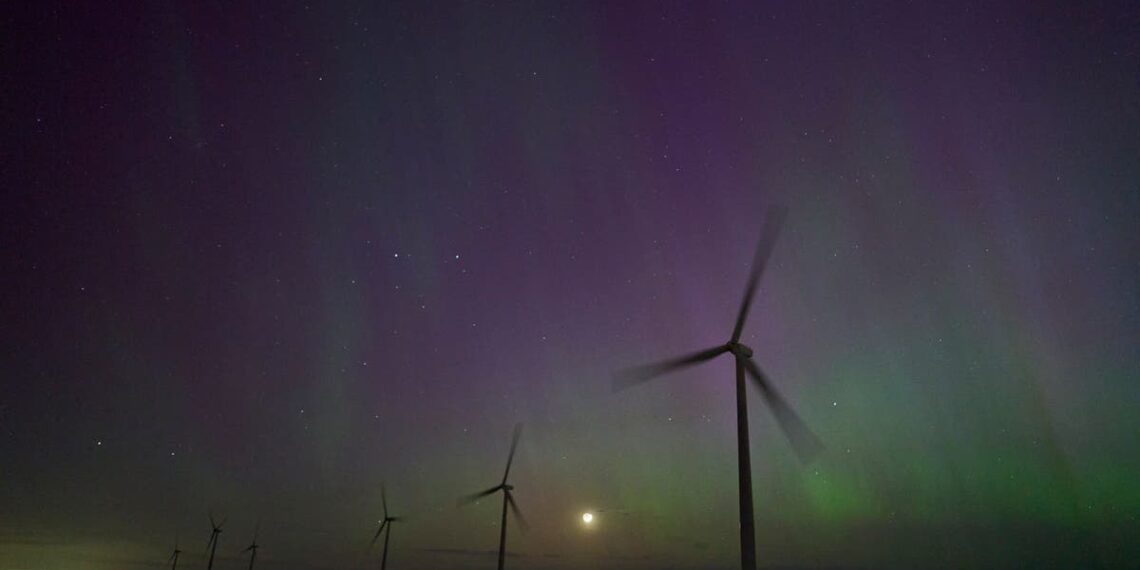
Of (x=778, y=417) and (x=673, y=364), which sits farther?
(x=673, y=364)

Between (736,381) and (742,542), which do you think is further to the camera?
(736,381)

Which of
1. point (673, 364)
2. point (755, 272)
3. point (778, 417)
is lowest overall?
point (778, 417)

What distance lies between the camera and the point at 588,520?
3784 cm

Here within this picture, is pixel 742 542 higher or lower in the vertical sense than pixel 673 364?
lower

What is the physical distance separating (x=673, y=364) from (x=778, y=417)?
617cm

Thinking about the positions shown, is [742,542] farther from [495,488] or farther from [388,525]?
[388,525]

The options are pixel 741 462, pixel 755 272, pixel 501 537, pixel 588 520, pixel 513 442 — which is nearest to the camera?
pixel 741 462

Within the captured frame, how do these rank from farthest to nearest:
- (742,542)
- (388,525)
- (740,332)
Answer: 1. (388,525)
2. (740,332)
3. (742,542)

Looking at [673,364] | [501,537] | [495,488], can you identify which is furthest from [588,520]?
[495,488]

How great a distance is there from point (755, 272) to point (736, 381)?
18.4 feet

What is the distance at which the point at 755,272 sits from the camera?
33.2m

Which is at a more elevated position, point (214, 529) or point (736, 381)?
point (736, 381)

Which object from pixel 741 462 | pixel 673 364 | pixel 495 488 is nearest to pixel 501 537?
pixel 495 488

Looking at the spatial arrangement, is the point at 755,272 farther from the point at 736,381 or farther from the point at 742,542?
the point at 742,542
